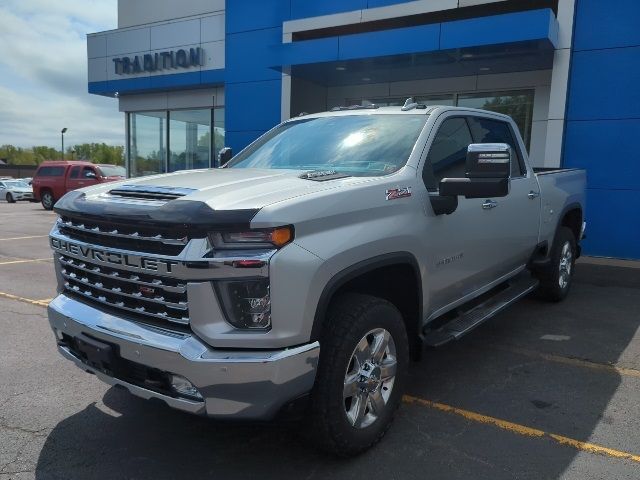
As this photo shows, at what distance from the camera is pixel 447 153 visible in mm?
3955

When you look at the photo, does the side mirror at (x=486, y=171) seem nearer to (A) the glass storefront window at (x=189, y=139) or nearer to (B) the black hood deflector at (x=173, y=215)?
(B) the black hood deflector at (x=173, y=215)

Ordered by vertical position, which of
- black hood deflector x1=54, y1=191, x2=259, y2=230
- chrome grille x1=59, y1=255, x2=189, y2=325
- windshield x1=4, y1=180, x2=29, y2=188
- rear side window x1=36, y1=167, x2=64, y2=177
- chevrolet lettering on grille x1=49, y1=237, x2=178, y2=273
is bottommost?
windshield x1=4, y1=180, x2=29, y2=188

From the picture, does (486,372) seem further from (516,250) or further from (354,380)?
(354,380)

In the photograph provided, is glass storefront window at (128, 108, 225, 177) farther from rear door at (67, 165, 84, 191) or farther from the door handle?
the door handle

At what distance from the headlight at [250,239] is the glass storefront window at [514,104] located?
1031 cm

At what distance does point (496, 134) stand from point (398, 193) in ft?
6.97

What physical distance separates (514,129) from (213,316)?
3934 mm

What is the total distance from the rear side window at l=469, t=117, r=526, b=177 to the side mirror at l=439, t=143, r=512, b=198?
1.33m

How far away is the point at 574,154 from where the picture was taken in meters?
9.80

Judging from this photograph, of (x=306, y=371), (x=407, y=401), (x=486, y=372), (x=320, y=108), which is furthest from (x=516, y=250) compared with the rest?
(x=320, y=108)

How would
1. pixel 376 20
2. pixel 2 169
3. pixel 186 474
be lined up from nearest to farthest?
pixel 186 474 → pixel 376 20 → pixel 2 169

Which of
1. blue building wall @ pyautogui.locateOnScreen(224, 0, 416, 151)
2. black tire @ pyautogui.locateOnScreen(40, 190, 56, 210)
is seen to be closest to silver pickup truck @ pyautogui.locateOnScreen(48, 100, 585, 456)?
blue building wall @ pyautogui.locateOnScreen(224, 0, 416, 151)

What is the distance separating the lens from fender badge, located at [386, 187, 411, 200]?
10.4ft

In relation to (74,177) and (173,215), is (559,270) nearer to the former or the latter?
(173,215)
